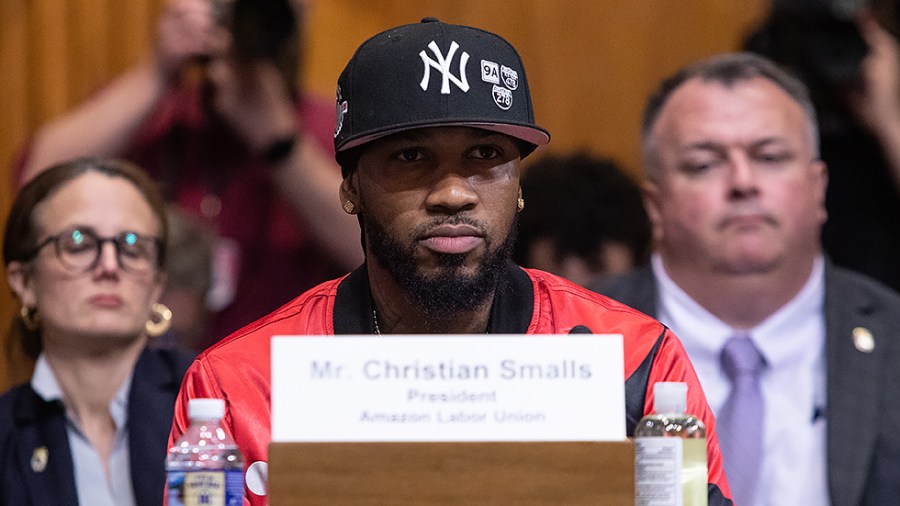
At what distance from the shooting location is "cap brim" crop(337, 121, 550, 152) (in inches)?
77.7

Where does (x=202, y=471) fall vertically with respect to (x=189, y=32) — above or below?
below

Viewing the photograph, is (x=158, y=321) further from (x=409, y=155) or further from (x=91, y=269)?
(x=409, y=155)

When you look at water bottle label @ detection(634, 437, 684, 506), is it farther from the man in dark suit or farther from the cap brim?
the man in dark suit

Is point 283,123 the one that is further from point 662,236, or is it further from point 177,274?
point 662,236

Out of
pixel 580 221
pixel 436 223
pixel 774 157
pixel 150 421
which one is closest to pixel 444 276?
pixel 436 223

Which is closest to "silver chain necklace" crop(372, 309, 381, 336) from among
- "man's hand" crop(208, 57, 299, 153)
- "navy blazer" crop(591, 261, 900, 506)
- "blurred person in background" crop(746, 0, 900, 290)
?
"navy blazer" crop(591, 261, 900, 506)

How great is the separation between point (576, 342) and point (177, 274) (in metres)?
2.30

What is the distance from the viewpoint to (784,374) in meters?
3.29

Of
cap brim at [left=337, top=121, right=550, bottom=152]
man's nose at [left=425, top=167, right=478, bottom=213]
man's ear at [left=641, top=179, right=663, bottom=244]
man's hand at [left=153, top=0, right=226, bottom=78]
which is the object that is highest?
man's hand at [left=153, top=0, right=226, bottom=78]

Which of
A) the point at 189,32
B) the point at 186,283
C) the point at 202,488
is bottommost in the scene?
the point at 202,488

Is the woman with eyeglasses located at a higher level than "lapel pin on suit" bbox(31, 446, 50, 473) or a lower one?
higher

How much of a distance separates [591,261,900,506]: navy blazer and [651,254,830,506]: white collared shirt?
0.13 ft

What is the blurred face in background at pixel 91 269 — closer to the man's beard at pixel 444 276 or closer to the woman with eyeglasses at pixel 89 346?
the woman with eyeglasses at pixel 89 346

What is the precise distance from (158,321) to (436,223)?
1.57m
